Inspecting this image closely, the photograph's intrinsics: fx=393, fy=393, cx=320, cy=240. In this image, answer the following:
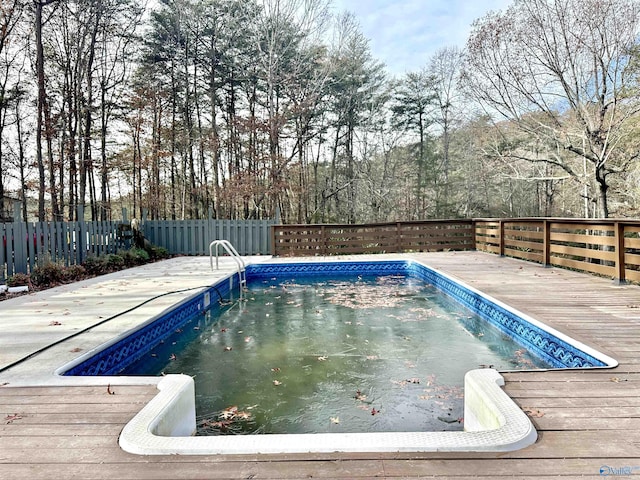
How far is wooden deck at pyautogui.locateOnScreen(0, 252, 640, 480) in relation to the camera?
1257 mm

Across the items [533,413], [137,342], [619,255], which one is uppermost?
[619,255]

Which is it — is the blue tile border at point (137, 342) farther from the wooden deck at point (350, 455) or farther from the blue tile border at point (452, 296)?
the wooden deck at point (350, 455)

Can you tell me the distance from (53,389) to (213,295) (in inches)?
135

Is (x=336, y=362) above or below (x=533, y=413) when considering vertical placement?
below

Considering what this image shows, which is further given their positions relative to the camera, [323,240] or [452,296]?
[323,240]

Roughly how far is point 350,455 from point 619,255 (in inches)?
189

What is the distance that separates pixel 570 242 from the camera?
685 cm

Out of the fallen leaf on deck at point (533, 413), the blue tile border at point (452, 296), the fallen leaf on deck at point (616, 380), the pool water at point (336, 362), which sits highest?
the fallen leaf on deck at point (533, 413)

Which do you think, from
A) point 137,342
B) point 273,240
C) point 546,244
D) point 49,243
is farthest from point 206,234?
point 546,244

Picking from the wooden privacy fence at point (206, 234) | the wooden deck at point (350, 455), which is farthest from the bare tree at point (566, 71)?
the wooden deck at point (350, 455)

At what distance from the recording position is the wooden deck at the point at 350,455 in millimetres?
1257

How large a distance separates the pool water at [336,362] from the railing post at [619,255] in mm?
1833

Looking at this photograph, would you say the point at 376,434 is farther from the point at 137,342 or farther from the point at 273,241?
the point at 273,241

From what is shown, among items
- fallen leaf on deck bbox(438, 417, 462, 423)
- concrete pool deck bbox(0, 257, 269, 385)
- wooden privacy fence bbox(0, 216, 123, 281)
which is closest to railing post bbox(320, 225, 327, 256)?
concrete pool deck bbox(0, 257, 269, 385)
